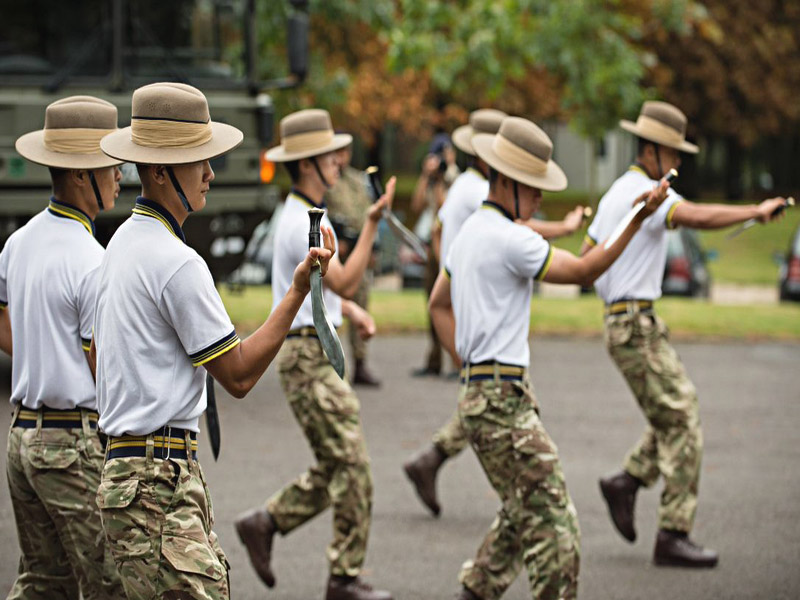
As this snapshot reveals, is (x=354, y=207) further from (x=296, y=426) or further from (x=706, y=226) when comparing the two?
(x=706, y=226)

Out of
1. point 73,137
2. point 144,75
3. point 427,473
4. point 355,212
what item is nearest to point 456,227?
point 427,473

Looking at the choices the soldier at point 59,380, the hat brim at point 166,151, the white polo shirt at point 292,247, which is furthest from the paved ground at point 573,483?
the hat brim at point 166,151

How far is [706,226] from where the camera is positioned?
6.69m

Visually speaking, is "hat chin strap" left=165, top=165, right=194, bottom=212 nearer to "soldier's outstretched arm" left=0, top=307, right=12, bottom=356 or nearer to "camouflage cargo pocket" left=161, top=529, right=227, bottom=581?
"camouflage cargo pocket" left=161, top=529, right=227, bottom=581

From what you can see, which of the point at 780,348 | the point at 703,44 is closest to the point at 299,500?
the point at 780,348

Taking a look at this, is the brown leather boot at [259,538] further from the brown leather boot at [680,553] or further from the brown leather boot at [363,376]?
the brown leather boot at [363,376]

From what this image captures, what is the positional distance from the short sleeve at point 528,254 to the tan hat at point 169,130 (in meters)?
1.65

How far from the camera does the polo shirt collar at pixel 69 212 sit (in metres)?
4.84

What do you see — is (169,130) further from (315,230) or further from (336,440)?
(336,440)

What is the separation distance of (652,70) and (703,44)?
314cm

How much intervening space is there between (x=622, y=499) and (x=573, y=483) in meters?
1.41

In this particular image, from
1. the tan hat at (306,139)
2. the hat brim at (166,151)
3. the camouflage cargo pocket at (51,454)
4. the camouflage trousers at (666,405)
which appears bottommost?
the camouflage trousers at (666,405)

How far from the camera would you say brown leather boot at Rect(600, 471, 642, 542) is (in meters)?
7.19

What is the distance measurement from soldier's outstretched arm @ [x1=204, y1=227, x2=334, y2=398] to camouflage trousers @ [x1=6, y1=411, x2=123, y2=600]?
1.10 metres
